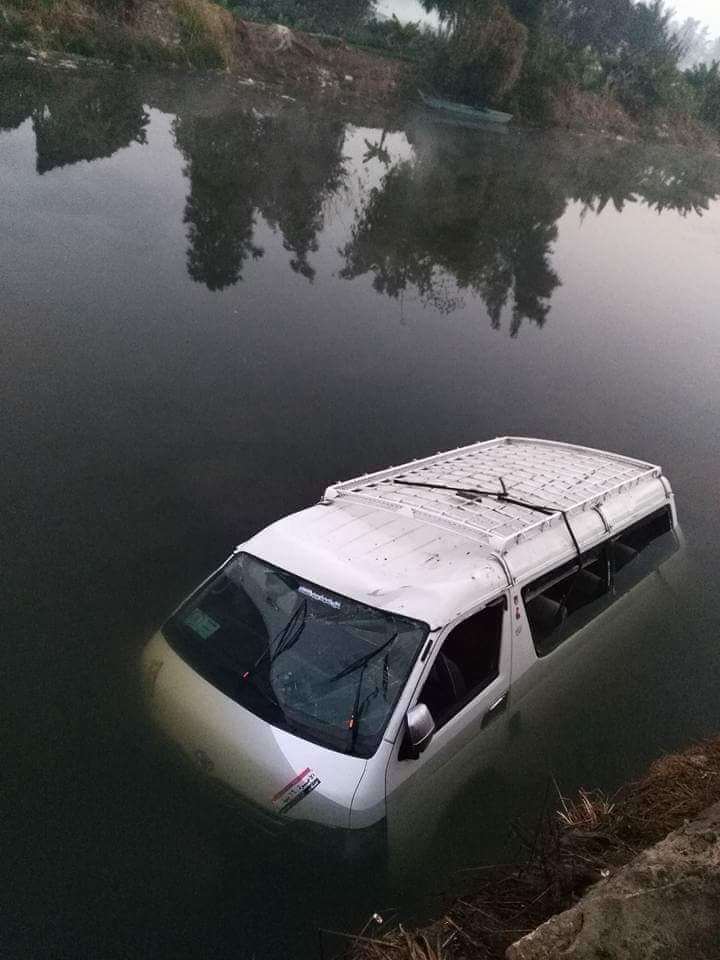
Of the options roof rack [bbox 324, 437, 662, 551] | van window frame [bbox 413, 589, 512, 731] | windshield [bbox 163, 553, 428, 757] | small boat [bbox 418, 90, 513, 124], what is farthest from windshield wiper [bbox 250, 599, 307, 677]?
small boat [bbox 418, 90, 513, 124]

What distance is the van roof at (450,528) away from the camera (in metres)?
5.00

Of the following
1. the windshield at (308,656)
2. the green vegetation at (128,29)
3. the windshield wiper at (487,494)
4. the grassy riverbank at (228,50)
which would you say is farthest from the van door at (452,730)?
the green vegetation at (128,29)

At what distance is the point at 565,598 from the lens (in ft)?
19.5

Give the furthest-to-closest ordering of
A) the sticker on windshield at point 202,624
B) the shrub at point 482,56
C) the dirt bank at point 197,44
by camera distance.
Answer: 1. the shrub at point 482,56
2. the dirt bank at point 197,44
3. the sticker on windshield at point 202,624

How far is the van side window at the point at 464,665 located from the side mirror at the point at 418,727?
0.20 metres

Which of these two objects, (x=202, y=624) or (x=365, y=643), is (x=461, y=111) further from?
(x=365, y=643)

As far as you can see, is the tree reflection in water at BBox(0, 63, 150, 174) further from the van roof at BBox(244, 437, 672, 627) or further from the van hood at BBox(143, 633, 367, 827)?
the van hood at BBox(143, 633, 367, 827)

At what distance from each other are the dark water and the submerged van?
0.44 metres

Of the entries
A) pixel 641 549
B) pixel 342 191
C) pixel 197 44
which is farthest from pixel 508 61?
pixel 641 549

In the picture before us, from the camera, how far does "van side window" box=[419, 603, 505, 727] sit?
15.8ft

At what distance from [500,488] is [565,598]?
3.62 feet

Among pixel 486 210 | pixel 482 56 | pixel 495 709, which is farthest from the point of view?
pixel 482 56

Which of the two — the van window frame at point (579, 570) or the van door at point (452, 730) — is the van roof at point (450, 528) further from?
the van door at point (452, 730)

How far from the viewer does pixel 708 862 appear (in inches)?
124
